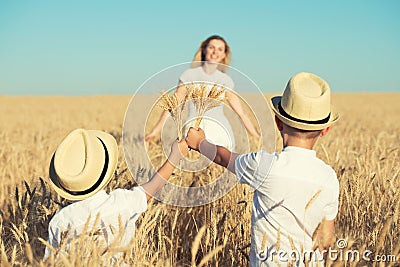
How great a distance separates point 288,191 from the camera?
1.81 metres

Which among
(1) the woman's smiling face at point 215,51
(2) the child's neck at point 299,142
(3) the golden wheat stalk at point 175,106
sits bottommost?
(2) the child's neck at point 299,142

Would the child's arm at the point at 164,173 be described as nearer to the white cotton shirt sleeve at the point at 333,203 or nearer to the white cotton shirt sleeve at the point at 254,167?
the white cotton shirt sleeve at the point at 254,167

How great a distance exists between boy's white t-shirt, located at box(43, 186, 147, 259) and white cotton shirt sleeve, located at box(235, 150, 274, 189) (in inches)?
17.2

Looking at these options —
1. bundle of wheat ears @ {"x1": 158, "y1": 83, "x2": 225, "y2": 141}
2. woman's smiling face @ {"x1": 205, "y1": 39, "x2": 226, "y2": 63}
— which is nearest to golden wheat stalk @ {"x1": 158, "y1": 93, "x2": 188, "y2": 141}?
bundle of wheat ears @ {"x1": 158, "y1": 83, "x2": 225, "y2": 141}

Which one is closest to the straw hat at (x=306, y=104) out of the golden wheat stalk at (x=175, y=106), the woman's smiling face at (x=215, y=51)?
the golden wheat stalk at (x=175, y=106)

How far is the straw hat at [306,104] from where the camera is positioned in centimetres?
183

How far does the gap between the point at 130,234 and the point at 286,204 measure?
0.69 meters

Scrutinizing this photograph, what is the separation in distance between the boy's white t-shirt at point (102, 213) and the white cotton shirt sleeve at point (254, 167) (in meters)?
0.44

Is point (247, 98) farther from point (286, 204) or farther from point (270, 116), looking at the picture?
point (286, 204)

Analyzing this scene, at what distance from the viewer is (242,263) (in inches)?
91.0

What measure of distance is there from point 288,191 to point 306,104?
356 mm

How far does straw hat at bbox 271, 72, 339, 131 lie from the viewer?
1835 millimetres

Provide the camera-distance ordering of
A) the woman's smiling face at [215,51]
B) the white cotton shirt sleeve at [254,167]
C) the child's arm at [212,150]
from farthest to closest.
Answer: the woman's smiling face at [215,51] < the child's arm at [212,150] < the white cotton shirt sleeve at [254,167]

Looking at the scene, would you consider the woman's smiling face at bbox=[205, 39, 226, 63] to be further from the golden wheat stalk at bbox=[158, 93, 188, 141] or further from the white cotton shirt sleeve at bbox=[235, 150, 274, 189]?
the white cotton shirt sleeve at bbox=[235, 150, 274, 189]
